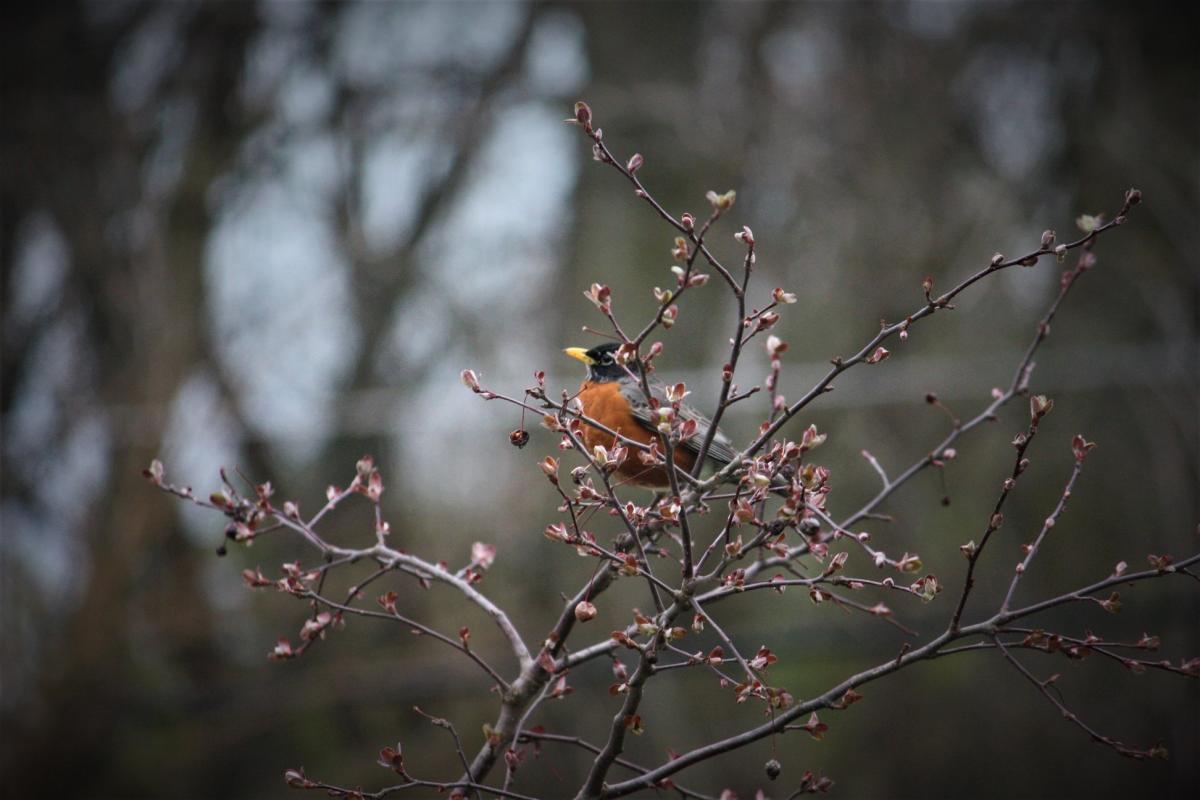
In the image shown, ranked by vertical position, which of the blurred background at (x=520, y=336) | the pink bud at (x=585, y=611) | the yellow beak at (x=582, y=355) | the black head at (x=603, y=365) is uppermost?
the blurred background at (x=520, y=336)

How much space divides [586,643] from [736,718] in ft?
3.74

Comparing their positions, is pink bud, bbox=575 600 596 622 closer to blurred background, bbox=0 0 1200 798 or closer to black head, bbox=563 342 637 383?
black head, bbox=563 342 637 383

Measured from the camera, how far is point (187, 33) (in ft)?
21.5

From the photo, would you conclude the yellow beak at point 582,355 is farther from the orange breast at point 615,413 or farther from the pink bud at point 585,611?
the pink bud at point 585,611

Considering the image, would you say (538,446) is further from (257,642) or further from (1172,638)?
(1172,638)

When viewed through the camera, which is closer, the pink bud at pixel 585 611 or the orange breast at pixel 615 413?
the pink bud at pixel 585 611

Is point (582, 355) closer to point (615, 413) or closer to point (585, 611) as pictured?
point (615, 413)

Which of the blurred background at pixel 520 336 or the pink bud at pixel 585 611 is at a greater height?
the blurred background at pixel 520 336

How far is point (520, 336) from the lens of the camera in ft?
20.7

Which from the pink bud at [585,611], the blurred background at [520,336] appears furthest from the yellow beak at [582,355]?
the blurred background at [520,336]

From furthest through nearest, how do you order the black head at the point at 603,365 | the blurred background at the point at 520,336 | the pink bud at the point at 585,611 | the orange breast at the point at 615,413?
the blurred background at the point at 520,336, the black head at the point at 603,365, the orange breast at the point at 615,413, the pink bud at the point at 585,611

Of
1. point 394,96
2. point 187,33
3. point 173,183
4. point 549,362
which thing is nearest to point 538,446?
point 549,362

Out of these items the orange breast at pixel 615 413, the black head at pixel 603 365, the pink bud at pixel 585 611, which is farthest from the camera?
the black head at pixel 603 365

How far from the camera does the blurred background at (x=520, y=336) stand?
5.86 metres
